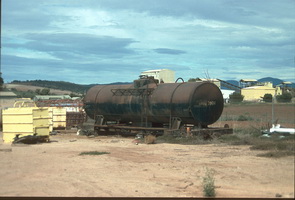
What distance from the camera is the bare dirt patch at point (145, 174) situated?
7844 mm

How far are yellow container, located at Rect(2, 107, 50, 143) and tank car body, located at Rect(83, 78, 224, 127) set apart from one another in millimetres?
5086

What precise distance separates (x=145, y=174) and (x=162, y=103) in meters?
10.4

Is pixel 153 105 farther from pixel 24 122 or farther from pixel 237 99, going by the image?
pixel 237 99

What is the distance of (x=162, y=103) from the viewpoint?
65.6ft

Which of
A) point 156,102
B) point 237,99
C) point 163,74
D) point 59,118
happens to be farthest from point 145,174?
point 163,74

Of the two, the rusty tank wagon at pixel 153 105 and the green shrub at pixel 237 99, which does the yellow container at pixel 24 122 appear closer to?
the rusty tank wagon at pixel 153 105

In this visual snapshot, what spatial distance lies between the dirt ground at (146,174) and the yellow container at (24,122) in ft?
16.0

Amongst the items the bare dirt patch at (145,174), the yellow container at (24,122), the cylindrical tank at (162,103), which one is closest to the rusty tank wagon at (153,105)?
the cylindrical tank at (162,103)

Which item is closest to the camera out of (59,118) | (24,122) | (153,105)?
(24,122)

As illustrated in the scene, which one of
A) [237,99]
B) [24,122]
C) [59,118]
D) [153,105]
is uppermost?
[237,99]

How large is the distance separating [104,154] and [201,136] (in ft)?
19.4

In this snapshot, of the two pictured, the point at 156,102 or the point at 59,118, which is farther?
the point at 59,118

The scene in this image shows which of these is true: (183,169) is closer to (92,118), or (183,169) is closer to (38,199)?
(38,199)

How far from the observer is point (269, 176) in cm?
809
